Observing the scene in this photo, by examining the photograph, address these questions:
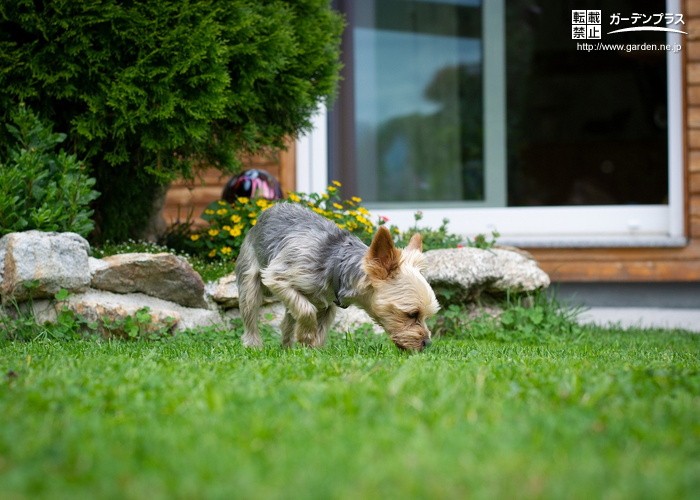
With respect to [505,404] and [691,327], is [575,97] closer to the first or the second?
[691,327]

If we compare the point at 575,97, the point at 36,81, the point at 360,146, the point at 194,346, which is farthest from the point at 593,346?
the point at 575,97

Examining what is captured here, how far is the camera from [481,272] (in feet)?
24.8

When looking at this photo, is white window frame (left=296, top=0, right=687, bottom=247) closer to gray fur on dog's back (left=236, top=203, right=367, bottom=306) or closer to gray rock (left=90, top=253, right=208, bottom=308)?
gray rock (left=90, top=253, right=208, bottom=308)

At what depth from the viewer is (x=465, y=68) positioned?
477 inches

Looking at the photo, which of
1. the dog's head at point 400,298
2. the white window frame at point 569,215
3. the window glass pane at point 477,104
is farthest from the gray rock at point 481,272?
the window glass pane at point 477,104

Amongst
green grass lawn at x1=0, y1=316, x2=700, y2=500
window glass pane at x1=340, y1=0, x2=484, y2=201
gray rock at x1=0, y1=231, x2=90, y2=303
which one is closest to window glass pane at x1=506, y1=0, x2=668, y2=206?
window glass pane at x1=340, y1=0, x2=484, y2=201

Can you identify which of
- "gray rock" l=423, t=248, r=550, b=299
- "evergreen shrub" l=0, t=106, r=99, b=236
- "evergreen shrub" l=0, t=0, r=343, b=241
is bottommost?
"gray rock" l=423, t=248, r=550, b=299

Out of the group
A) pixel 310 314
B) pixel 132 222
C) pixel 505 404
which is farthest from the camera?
pixel 132 222

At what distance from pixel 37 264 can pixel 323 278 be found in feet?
7.51

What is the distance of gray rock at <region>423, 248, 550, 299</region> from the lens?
7.48 metres

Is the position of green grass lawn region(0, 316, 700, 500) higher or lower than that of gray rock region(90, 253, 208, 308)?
lower

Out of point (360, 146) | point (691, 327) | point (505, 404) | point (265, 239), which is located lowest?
point (691, 327)

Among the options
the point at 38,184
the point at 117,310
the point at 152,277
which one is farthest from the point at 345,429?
the point at 38,184

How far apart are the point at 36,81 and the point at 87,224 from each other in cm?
134
